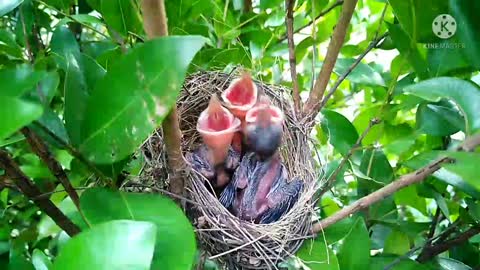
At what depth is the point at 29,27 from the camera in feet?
3.06

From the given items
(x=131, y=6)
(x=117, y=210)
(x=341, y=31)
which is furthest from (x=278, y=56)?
(x=117, y=210)

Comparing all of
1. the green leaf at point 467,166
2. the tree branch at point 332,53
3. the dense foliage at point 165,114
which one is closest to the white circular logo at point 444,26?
the dense foliage at point 165,114

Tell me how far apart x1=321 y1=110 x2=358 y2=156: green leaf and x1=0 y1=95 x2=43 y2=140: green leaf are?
0.60 meters

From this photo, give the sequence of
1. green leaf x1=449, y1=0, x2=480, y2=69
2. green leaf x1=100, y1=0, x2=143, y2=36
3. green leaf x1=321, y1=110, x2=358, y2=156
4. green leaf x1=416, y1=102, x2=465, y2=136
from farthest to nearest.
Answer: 1. green leaf x1=321, y1=110, x2=358, y2=156
2. green leaf x1=416, y1=102, x2=465, y2=136
3. green leaf x1=100, y1=0, x2=143, y2=36
4. green leaf x1=449, y1=0, x2=480, y2=69

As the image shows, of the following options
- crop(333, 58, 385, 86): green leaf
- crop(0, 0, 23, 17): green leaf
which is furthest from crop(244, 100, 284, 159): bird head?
crop(0, 0, 23, 17): green leaf

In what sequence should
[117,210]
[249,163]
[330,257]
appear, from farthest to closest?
[249,163] < [330,257] < [117,210]

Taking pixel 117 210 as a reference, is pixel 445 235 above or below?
below

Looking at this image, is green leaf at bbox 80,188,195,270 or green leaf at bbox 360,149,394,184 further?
green leaf at bbox 360,149,394,184

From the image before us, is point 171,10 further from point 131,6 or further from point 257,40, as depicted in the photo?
point 257,40

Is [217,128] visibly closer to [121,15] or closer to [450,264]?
[121,15]

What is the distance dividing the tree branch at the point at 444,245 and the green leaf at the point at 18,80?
64 centimetres

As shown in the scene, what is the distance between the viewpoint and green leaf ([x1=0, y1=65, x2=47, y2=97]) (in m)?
0.45

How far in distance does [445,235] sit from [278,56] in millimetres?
496

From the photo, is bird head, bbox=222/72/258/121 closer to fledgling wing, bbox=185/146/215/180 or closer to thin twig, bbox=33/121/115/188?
fledgling wing, bbox=185/146/215/180
